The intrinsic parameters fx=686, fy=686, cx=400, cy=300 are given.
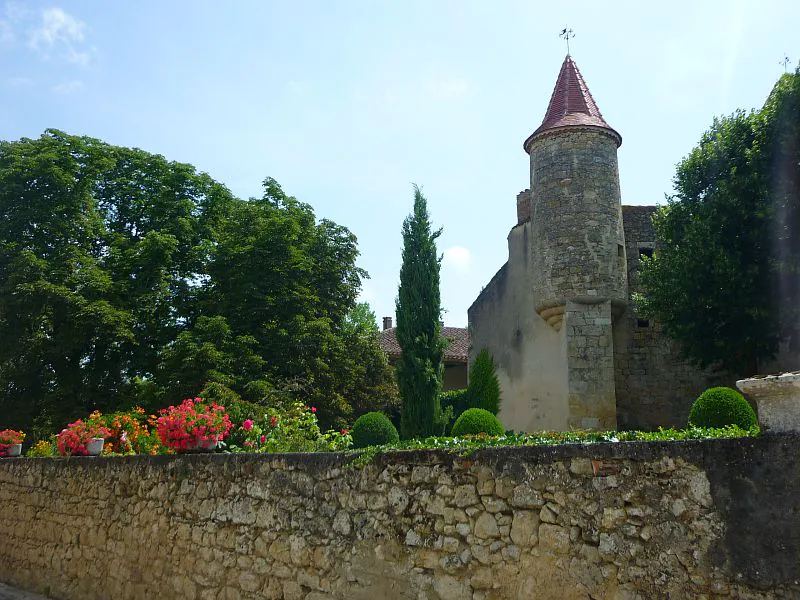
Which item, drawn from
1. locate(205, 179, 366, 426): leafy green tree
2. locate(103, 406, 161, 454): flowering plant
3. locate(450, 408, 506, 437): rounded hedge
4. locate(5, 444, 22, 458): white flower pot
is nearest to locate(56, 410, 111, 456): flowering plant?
locate(103, 406, 161, 454): flowering plant

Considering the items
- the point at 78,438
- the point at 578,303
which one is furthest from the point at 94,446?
the point at 578,303

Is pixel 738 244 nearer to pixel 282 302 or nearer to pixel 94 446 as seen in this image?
pixel 282 302

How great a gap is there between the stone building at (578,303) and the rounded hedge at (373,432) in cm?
450

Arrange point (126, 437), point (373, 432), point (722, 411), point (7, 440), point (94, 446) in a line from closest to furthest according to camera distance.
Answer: point (722, 411)
point (94, 446)
point (126, 437)
point (7, 440)
point (373, 432)

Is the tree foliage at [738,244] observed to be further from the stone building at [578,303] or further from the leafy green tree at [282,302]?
the leafy green tree at [282,302]

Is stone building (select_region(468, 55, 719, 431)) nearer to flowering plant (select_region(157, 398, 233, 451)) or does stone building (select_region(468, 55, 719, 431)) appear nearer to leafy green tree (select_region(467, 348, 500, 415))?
Result: leafy green tree (select_region(467, 348, 500, 415))

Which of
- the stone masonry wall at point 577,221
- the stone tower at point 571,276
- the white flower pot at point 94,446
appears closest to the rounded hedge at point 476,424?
the stone tower at point 571,276

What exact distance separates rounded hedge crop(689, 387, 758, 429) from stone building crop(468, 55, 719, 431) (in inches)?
250

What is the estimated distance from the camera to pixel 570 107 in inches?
737

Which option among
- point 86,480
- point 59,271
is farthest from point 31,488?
point 59,271

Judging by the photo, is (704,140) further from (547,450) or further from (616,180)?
(547,450)

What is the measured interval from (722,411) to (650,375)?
31.1 feet

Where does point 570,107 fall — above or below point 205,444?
above

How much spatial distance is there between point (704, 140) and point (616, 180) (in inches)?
90.0
